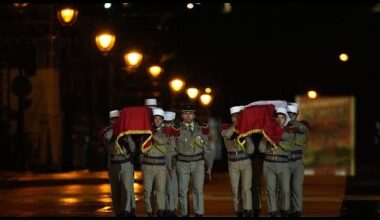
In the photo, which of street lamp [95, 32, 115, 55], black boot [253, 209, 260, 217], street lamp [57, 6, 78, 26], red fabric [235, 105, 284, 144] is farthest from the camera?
street lamp [95, 32, 115, 55]

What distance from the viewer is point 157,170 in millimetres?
18969

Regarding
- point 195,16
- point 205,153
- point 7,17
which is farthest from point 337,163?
point 205,153

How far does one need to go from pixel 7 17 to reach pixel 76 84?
10072 mm

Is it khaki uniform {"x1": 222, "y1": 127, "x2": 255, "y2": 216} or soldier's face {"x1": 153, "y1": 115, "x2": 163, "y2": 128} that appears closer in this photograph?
khaki uniform {"x1": 222, "y1": 127, "x2": 255, "y2": 216}

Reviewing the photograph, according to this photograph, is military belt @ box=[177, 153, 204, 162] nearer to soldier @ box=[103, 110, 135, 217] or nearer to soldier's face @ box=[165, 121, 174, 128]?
soldier's face @ box=[165, 121, 174, 128]

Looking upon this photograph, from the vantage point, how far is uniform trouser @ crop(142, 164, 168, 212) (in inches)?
746

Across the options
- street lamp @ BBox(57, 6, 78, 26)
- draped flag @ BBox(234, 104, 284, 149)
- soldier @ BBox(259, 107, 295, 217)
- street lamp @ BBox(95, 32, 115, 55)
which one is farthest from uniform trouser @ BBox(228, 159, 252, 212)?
street lamp @ BBox(95, 32, 115, 55)

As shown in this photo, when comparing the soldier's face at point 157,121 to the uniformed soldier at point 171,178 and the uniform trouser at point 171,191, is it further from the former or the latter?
the uniform trouser at point 171,191

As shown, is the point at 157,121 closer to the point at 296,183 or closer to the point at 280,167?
the point at 280,167

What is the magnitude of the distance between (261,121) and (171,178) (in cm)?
198

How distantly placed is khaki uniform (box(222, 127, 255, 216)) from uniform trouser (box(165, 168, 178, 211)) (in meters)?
1.09

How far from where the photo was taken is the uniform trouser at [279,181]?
61.8ft

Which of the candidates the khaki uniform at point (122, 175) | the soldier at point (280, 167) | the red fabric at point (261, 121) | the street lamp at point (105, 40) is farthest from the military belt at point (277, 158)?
the street lamp at point (105, 40)

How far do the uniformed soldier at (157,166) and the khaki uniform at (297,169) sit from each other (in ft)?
7.30
